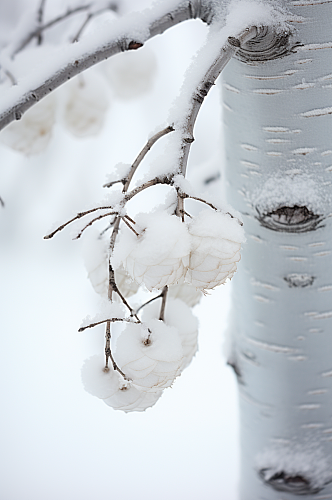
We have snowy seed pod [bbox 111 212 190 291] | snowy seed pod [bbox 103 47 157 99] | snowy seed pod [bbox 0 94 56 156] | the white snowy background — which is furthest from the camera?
the white snowy background

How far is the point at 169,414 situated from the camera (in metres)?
1.15

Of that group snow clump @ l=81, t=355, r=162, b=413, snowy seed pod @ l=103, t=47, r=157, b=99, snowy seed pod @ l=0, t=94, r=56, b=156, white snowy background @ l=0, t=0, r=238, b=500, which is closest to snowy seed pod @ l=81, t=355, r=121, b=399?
snow clump @ l=81, t=355, r=162, b=413

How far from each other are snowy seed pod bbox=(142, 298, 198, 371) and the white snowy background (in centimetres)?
72

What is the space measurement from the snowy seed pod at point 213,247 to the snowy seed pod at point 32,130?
0.30 meters

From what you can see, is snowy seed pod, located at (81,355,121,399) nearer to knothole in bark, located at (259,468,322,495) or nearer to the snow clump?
the snow clump

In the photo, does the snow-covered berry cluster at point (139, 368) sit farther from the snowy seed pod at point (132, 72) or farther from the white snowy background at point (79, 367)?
the white snowy background at point (79, 367)

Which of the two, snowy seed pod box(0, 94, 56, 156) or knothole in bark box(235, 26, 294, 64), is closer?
knothole in bark box(235, 26, 294, 64)

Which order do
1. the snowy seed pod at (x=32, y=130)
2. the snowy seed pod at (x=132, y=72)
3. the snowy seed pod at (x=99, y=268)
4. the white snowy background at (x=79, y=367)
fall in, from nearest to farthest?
the snowy seed pod at (x=99, y=268), the snowy seed pod at (x=32, y=130), the snowy seed pod at (x=132, y=72), the white snowy background at (x=79, y=367)

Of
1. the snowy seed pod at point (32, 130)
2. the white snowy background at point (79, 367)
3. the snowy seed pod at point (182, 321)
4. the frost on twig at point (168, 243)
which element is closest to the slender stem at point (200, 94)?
the frost on twig at point (168, 243)

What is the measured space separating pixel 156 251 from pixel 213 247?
29 millimetres

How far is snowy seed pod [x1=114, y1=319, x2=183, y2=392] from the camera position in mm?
249

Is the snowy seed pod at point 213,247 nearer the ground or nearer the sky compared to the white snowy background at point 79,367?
nearer the ground

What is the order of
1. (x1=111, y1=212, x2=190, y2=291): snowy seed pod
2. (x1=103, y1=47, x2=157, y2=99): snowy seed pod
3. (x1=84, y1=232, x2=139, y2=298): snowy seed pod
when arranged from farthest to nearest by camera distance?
(x1=103, y1=47, x2=157, y2=99): snowy seed pod → (x1=84, y1=232, x2=139, y2=298): snowy seed pod → (x1=111, y1=212, x2=190, y2=291): snowy seed pod

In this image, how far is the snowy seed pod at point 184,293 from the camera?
14.2 inches
